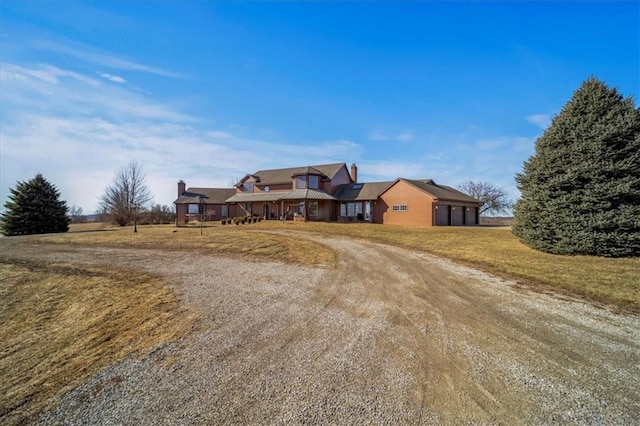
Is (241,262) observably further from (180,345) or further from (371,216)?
(371,216)

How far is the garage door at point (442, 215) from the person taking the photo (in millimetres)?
28953

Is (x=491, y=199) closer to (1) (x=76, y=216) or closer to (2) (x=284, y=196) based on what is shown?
(2) (x=284, y=196)

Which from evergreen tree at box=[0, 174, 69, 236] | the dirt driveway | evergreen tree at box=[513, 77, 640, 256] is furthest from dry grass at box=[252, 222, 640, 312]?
evergreen tree at box=[0, 174, 69, 236]

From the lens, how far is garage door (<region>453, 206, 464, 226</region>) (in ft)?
102

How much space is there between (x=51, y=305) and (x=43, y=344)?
2499mm

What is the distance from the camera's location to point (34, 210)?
26688 millimetres

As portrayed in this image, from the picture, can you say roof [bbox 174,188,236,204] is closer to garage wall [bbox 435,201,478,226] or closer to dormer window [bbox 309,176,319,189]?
dormer window [bbox 309,176,319,189]

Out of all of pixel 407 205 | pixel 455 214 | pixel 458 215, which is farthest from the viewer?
pixel 458 215

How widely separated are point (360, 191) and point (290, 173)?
969cm

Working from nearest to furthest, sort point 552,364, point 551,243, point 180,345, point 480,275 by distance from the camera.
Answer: point 552,364 < point 180,345 < point 480,275 < point 551,243

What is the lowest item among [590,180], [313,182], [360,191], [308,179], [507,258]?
[507,258]

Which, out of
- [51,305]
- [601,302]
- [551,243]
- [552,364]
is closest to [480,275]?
[601,302]

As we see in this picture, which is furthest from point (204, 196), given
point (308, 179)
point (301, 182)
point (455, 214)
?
point (455, 214)

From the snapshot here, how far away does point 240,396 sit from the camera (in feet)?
12.0
